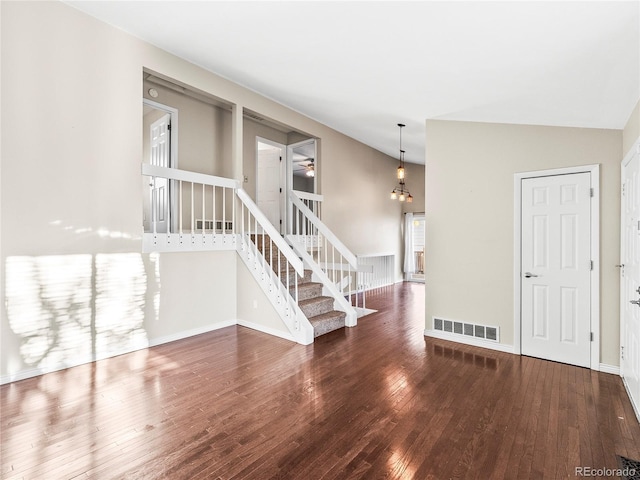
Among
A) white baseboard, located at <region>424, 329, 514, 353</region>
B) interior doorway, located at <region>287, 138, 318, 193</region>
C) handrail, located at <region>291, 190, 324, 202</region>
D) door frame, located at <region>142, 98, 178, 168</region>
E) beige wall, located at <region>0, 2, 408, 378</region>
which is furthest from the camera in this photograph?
interior doorway, located at <region>287, 138, 318, 193</region>

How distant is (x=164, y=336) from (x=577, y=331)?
15.8ft

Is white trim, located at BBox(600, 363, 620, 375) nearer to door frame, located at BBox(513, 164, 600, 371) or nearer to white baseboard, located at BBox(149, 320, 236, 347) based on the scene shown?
door frame, located at BBox(513, 164, 600, 371)

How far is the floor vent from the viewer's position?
13.3 feet

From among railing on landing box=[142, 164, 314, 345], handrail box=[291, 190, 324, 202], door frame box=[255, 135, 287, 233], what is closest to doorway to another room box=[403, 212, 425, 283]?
handrail box=[291, 190, 324, 202]

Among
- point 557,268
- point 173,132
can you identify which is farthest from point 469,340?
point 173,132

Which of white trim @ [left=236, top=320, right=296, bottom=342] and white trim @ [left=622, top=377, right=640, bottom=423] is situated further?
white trim @ [left=236, top=320, right=296, bottom=342]

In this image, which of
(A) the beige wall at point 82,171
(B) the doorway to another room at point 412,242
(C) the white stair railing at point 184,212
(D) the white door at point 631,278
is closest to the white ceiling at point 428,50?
(A) the beige wall at point 82,171

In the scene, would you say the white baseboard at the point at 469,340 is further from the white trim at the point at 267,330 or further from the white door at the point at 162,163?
the white door at the point at 162,163

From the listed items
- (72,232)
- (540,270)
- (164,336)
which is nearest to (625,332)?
(540,270)

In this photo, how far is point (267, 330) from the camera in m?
4.57

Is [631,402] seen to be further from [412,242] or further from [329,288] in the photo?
[412,242]

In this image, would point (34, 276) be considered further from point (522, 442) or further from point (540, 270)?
point (540, 270)

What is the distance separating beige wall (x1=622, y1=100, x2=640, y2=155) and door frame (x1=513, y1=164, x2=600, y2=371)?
12.1 inches

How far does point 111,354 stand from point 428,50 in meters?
4.55
